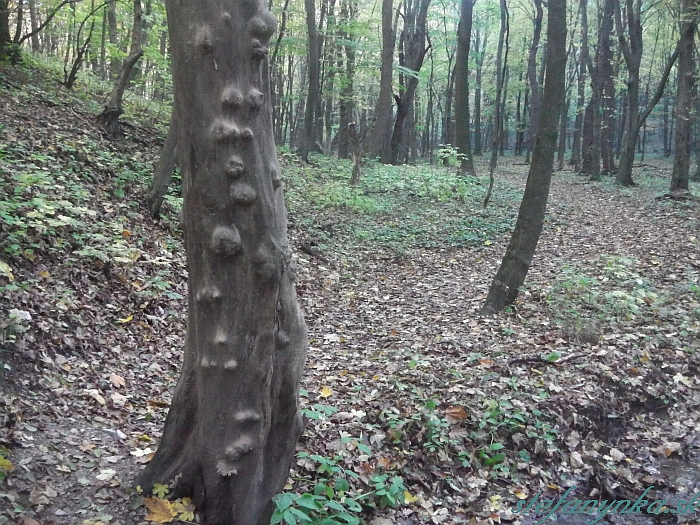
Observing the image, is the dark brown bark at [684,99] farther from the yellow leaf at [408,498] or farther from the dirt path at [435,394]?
the yellow leaf at [408,498]

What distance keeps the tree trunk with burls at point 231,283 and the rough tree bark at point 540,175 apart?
5.47 m

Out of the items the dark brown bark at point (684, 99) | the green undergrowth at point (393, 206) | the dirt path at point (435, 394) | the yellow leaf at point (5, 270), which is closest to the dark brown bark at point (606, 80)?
the dark brown bark at point (684, 99)

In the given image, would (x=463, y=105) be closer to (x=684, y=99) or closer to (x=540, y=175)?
(x=684, y=99)

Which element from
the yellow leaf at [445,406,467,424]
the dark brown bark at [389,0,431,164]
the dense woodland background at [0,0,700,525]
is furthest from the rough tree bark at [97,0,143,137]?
the dark brown bark at [389,0,431,164]

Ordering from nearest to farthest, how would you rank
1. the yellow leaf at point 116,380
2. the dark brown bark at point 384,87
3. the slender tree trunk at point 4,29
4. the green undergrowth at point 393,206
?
the yellow leaf at point 116,380
the slender tree trunk at point 4,29
the green undergrowth at point 393,206
the dark brown bark at point 384,87

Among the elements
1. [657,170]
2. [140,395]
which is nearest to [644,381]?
[140,395]

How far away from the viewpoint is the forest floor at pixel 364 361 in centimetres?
402

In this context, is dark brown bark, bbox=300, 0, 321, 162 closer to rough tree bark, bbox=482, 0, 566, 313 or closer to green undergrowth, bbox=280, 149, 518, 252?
green undergrowth, bbox=280, 149, 518, 252

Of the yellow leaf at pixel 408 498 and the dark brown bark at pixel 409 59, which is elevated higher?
the dark brown bark at pixel 409 59

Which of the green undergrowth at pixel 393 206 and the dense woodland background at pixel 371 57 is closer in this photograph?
the green undergrowth at pixel 393 206

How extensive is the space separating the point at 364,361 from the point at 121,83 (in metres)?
7.46

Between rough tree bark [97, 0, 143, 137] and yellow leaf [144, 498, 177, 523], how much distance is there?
9.00m

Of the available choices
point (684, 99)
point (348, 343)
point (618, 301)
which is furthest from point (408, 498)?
point (684, 99)

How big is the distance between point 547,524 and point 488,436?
885 mm
